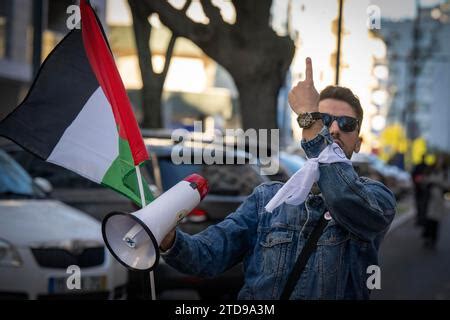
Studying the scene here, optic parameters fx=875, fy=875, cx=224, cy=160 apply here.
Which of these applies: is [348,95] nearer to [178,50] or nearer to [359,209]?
[359,209]

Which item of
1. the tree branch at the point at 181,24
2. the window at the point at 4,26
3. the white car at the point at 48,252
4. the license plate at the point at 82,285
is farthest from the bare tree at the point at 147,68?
the window at the point at 4,26

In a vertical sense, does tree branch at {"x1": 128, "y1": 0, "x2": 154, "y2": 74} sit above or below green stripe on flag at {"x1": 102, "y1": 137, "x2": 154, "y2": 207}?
above

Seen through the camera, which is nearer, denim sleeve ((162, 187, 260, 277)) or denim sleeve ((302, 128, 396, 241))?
denim sleeve ((302, 128, 396, 241))

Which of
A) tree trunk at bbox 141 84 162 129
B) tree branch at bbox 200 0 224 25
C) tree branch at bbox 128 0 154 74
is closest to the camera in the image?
tree branch at bbox 200 0 224 25

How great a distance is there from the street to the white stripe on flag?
5597mm

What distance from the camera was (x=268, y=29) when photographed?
1126 centimetres

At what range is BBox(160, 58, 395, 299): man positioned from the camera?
8.96 ft

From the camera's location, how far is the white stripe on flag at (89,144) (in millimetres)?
3064

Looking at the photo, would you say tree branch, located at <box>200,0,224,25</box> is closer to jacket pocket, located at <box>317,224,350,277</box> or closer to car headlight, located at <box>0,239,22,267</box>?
car headlight, located at <box>0,239,22,267</box>

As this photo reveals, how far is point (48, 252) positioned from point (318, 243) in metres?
4.34

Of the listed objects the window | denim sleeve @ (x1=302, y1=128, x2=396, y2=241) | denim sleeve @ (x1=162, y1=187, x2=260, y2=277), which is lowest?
denim sleeve @ (x1=162, y1=187, x2=260, y2=277)

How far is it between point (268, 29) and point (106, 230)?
8.85 m

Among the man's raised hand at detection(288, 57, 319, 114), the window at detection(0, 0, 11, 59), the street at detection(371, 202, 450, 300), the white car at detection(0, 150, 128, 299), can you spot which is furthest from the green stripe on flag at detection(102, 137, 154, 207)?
the window at detection(0, 0, 11, 59)

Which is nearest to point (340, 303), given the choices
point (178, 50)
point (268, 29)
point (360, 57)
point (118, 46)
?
point (360, 57)
